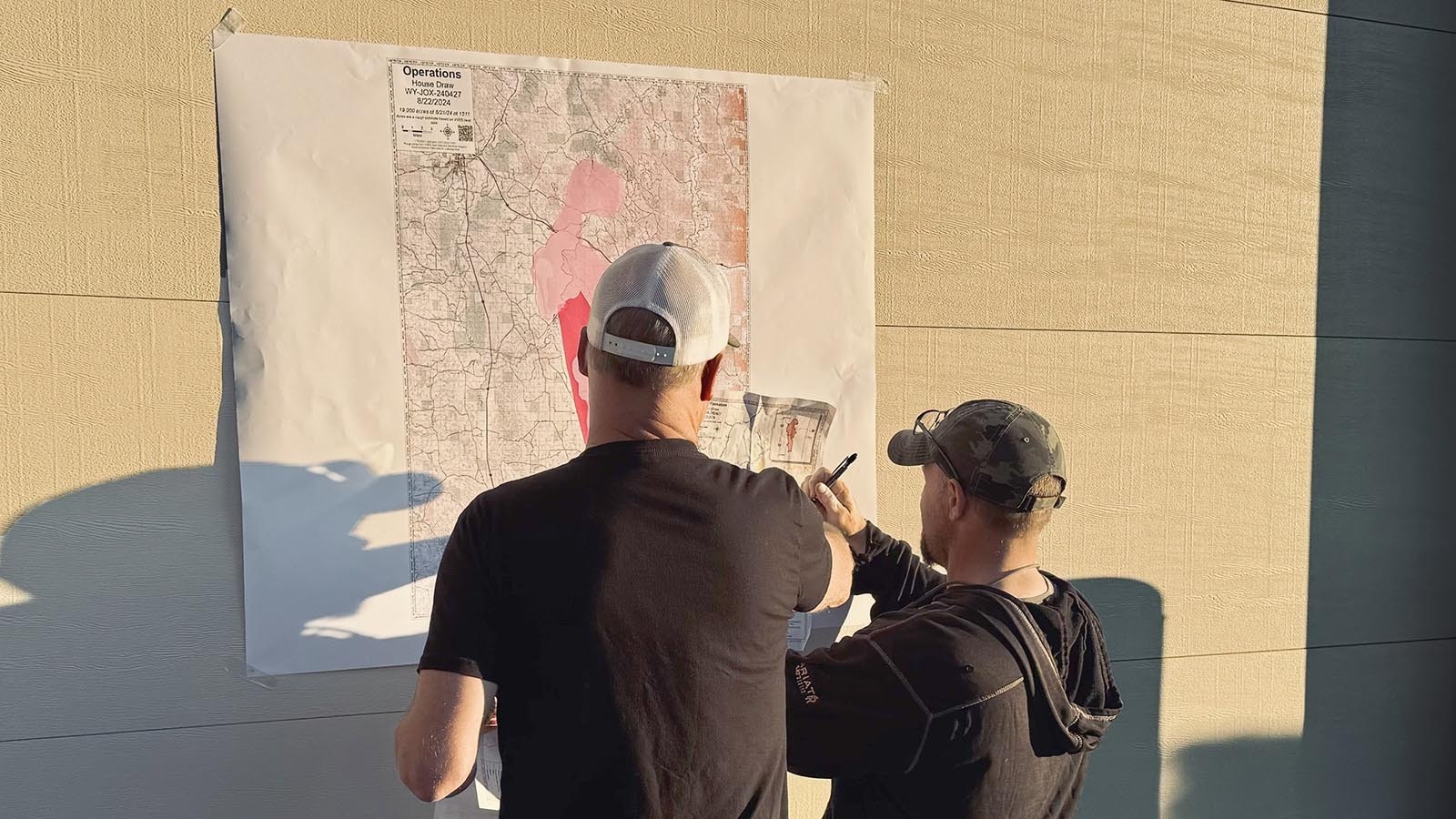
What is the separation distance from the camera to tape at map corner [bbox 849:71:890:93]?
1.35 meters

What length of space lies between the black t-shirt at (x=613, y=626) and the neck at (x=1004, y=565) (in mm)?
314

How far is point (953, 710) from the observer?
920 mm

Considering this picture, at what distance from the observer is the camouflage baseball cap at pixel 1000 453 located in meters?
1.03

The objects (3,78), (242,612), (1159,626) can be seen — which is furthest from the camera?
(1159,626)

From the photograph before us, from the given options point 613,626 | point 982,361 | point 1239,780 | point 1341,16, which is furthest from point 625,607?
point 1341,16

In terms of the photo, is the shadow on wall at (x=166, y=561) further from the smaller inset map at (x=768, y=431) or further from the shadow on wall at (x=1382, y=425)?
the shadow on wall at (x=1382, y=425)

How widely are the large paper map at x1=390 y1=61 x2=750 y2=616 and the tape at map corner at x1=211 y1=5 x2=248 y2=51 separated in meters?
0.18

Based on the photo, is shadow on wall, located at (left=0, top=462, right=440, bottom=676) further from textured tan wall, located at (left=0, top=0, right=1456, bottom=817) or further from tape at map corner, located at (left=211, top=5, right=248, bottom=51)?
tape at map corner, located at (left=211, top=5, right=248, bottom=51)

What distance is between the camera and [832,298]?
134 centimetres

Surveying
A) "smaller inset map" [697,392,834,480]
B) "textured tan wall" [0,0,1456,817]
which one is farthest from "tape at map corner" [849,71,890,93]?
"smaller inset map" [697,392,834,480]

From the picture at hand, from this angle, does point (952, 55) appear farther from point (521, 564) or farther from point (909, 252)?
point (521, 564)

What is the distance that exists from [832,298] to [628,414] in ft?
1.91

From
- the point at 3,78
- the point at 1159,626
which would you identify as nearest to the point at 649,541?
the point at 3,78

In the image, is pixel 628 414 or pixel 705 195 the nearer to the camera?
Answer: pixel 628 414
